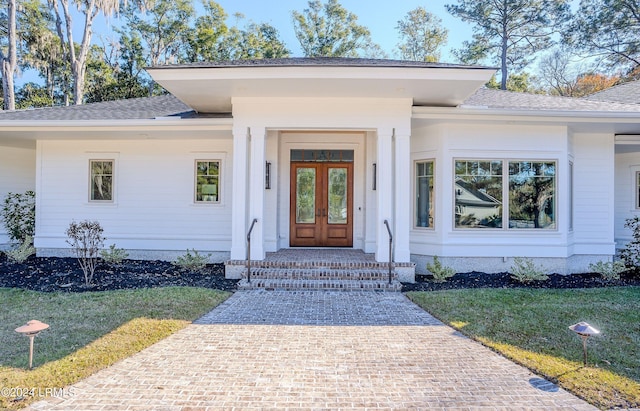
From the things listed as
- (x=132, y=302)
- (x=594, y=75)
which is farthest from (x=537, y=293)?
(x=594, y=75)

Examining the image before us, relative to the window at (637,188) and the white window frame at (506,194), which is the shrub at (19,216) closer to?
the white window frame at (506,194)

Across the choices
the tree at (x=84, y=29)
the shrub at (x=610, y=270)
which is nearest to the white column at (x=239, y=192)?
the shrub at (x=610, y=270)

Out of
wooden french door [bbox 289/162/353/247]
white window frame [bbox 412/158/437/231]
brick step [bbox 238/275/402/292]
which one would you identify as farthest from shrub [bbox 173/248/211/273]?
white window frame [bbox 412/158/437/231]

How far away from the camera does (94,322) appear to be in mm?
4824

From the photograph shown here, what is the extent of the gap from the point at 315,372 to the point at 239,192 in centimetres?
469

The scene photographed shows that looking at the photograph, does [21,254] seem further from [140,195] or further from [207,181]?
[207,181]

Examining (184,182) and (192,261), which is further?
(184,182)

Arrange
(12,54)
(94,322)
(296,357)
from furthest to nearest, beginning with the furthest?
1. (12,54)
2. (94,322)
3. (296,357)

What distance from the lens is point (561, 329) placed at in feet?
15.6

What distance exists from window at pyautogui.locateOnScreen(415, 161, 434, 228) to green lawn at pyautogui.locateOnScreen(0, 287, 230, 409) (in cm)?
455

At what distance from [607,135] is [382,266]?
A: 6.09 meters

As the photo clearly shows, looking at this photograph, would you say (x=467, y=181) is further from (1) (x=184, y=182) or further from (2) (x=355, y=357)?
(1) (x=184, y=182)

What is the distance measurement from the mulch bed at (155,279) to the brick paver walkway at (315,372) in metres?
2.28

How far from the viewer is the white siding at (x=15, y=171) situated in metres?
10.5
